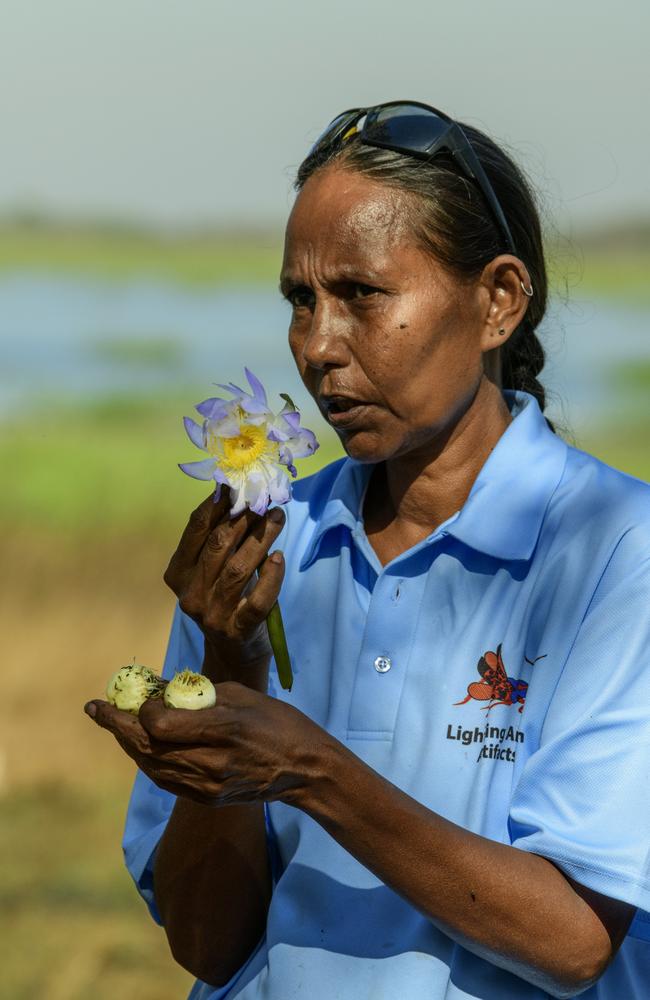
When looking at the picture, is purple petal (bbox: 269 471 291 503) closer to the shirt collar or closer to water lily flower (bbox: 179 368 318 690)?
water lily flower (bbox: 179 368 318 690)

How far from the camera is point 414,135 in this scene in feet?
8.41

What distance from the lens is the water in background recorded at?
314 inches

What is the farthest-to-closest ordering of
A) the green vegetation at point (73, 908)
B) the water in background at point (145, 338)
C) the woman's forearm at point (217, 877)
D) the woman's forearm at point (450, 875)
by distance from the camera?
the water in background at point (145, 338) < the green vegetation at point (73, 908) < the woman's forearm at point (217, 877) < the woman's forearm at point (450, 875)

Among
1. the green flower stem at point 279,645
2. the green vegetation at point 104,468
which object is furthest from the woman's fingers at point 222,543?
the green vegetation at point 104,468

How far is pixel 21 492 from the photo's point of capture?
26.2 feet

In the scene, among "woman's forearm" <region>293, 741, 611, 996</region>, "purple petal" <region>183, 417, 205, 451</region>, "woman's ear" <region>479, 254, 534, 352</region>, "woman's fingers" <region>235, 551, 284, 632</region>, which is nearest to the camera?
"woman's forearm" <region>293, 741, 611, 996</region>

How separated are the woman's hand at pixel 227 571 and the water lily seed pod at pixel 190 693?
0.23 metres

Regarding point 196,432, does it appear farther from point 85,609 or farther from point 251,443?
point 85,609

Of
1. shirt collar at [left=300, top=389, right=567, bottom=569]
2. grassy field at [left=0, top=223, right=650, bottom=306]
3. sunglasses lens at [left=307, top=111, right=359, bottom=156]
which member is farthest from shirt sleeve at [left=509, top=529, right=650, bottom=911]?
grassy field at [left=0, top=223, right=650, bottom=306]

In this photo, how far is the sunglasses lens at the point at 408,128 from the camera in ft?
8.39

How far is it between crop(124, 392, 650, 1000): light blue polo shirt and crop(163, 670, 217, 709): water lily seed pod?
428 millimetres

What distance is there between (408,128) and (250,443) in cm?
61

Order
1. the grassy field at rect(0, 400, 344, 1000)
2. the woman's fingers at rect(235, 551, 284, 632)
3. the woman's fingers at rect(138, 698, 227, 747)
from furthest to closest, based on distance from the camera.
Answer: the grassy field at rect(0, 400, 344, 1000) < the woman's fingers at rect(235, 551, 284, 632) < the woman's fingers at rect(138, 698, 227, 747)

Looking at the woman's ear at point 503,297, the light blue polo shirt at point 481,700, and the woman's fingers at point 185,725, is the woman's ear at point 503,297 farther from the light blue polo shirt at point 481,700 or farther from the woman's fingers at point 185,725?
the woman's fingers at point 185,725
